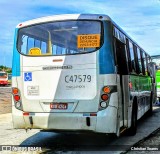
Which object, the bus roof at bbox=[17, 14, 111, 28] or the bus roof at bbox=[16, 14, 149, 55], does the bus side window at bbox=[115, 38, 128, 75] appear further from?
the bus roof at bbox=[17, 14, 111, 28]

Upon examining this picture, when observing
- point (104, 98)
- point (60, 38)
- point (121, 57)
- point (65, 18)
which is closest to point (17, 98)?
point (60, 38)

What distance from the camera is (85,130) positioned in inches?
324

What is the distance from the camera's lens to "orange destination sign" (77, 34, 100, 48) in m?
8.45

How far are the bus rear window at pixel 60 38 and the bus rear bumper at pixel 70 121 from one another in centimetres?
141

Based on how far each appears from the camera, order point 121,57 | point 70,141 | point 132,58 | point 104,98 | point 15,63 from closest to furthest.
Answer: point 104,98
point 15,63
point 121,57
point 70,141
point 132,58

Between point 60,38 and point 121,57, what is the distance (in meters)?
1.74

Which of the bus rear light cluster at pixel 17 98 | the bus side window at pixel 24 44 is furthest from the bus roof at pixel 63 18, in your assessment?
the bus rear light cluster at pixel 17 98

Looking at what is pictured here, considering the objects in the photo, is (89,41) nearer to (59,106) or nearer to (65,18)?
(65,18)

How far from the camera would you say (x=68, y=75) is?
8.48 meters

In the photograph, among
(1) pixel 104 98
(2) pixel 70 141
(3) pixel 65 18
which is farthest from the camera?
(2) pixel 70 141

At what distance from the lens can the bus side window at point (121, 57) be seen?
9156mm

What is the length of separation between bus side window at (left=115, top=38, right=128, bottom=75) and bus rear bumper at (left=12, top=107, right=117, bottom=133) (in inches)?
55.8

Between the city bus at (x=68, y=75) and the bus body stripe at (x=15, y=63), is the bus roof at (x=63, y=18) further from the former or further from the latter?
the bus body stripe at (x=15, y=63)

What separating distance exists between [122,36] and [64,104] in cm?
284
